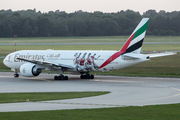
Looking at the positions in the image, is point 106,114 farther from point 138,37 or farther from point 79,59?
point 79,59

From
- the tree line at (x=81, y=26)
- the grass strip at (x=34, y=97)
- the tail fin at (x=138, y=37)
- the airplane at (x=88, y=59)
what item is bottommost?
the grass strip at (x=34, y=97)

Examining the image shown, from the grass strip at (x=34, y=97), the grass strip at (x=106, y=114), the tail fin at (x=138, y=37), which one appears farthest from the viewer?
the tail fin at (x=138, y=37)

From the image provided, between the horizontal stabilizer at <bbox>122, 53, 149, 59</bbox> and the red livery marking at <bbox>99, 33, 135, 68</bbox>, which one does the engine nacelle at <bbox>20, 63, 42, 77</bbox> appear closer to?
the red livery marking at <bbox>99, 33, 135, 68</bbox>

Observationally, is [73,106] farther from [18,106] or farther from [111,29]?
[111,29]

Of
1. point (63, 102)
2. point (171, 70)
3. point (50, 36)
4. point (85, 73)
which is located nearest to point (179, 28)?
point (50, 36)

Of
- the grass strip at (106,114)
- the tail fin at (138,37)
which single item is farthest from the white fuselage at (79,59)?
the grass strip at (106,114)

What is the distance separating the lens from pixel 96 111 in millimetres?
20531

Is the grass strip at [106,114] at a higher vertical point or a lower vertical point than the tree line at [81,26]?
lower

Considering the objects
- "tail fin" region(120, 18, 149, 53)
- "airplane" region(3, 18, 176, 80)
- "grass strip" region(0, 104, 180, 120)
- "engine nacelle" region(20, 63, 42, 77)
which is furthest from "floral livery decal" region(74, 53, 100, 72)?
"grass strip" region(0, 104, 180, 120)

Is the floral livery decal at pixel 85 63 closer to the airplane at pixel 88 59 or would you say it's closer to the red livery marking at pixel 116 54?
the airplane at pixel 88 59

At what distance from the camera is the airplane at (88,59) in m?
40.8

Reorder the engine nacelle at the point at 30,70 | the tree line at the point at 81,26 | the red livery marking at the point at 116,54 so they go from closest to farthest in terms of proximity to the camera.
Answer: the red livery marking at the point at 116,54
the engine nacelle at the point at 30,70
the tree line at the point at 81,26

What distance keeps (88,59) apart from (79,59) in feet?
4.02

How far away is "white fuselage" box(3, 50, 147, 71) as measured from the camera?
41344 millimetres
